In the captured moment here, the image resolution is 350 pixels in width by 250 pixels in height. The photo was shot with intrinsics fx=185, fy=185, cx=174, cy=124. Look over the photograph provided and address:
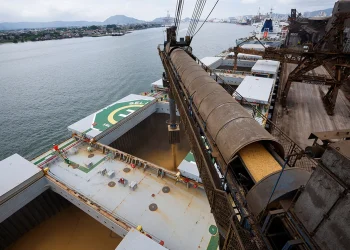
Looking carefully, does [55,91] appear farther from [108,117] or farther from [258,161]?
[258,161]

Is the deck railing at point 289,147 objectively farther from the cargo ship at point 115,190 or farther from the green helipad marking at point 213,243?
the cargo ship at point 115,190

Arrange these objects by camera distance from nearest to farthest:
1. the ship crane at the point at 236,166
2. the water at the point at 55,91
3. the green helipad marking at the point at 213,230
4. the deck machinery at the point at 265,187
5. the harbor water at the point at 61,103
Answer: the deck machinery at the point at 265,187, the ship crane at the point at 236,166, the green helipad marking at the point at 213,230, the harbor water at the point at 61,103, the water at the point at 55,91

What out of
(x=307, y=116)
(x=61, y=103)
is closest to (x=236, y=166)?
(x=307, y=116)

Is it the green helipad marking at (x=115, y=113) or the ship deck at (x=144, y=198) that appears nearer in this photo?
the ship deck at (x=144, y=198)

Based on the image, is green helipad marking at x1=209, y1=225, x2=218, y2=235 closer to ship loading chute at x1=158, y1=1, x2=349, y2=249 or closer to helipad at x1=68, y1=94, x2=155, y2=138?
ship loading chute at x1=158, y1=1, x2=349, y2=249

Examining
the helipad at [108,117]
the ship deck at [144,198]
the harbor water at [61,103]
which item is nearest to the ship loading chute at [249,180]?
the ship deck at [144,198]

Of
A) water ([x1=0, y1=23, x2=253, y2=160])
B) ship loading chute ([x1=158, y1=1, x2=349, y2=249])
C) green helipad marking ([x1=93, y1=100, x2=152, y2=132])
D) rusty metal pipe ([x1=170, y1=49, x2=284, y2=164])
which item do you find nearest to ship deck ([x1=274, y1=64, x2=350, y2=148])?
rusty metal pipe ([x1=170, y1=49, x2=284, y2=164])

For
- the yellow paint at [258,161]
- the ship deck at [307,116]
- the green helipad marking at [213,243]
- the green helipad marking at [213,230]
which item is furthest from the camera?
the ship deck at [307,116]

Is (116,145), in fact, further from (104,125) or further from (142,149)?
(142,149)
